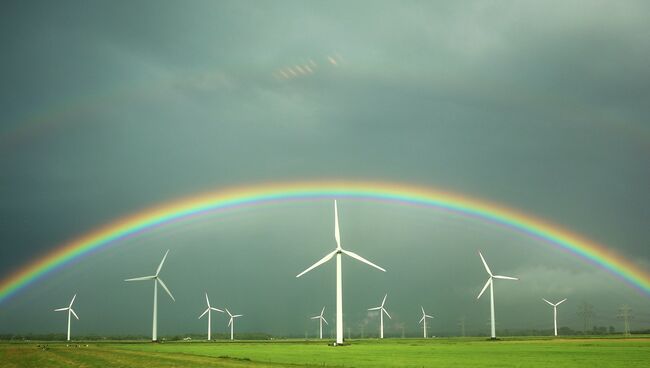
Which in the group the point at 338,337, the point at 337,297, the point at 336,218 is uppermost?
the point at 336,218

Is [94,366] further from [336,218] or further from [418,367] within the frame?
[336,218]

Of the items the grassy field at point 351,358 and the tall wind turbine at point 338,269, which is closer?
the grassy field at point 351,358

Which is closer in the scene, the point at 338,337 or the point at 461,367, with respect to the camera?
the point at 461,367

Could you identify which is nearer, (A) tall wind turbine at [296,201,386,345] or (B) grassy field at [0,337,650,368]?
(B) grassy field at [0,337,650,368]

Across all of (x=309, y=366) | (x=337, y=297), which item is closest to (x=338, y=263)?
(x=337, y=297)

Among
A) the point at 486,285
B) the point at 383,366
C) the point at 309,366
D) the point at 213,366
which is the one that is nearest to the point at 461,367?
the point at 383,366

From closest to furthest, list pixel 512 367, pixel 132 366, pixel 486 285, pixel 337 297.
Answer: pixel 512 367
pixel 132 366
pixel 337 297
pixel 486 285

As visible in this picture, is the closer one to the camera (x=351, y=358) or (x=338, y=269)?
(x=351, y=358)

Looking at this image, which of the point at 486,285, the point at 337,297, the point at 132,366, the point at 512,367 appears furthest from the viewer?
the point at 486,285

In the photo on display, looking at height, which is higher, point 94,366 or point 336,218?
point 336,218

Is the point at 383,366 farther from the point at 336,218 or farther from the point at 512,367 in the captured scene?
the point at 336,218
